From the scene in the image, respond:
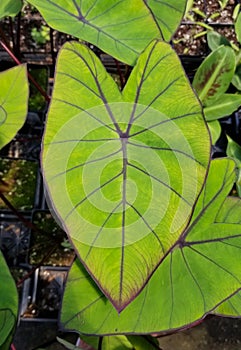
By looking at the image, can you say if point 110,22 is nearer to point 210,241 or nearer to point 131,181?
point 131,181

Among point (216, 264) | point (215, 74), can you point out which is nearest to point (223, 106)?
point (215, 74)

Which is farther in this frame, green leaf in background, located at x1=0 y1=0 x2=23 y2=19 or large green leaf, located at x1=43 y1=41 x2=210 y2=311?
green leaf in background, located at x1=0 y1=0 x2=23 y2=19

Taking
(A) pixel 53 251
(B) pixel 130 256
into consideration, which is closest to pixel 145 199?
(B) pixel 130 256

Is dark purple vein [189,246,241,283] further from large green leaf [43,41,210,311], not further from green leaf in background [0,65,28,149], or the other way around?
green leaf in background [0,65,28,149]

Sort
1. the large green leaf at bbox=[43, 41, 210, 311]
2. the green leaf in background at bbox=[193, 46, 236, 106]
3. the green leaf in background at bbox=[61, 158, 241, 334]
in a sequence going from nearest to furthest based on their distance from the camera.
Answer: the large green leaf at bbox=[43, 41, 210, 311] → the green leaf in background at bbox=[61, 158, 241, 334] → the green leaf in background at bbox=[193, 46, 236, 106]

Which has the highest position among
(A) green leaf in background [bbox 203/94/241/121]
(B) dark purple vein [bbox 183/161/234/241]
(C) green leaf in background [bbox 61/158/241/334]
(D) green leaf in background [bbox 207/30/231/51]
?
(D) green leaf in background [bbox 207/30/231/51]

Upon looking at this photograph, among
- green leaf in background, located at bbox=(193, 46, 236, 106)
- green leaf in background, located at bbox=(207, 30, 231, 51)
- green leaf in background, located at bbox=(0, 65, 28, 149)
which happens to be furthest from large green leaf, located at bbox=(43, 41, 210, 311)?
green leaf in background, located at bbox=(207, 30, 231, 51)

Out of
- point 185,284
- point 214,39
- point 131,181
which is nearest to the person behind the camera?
point 131,181
